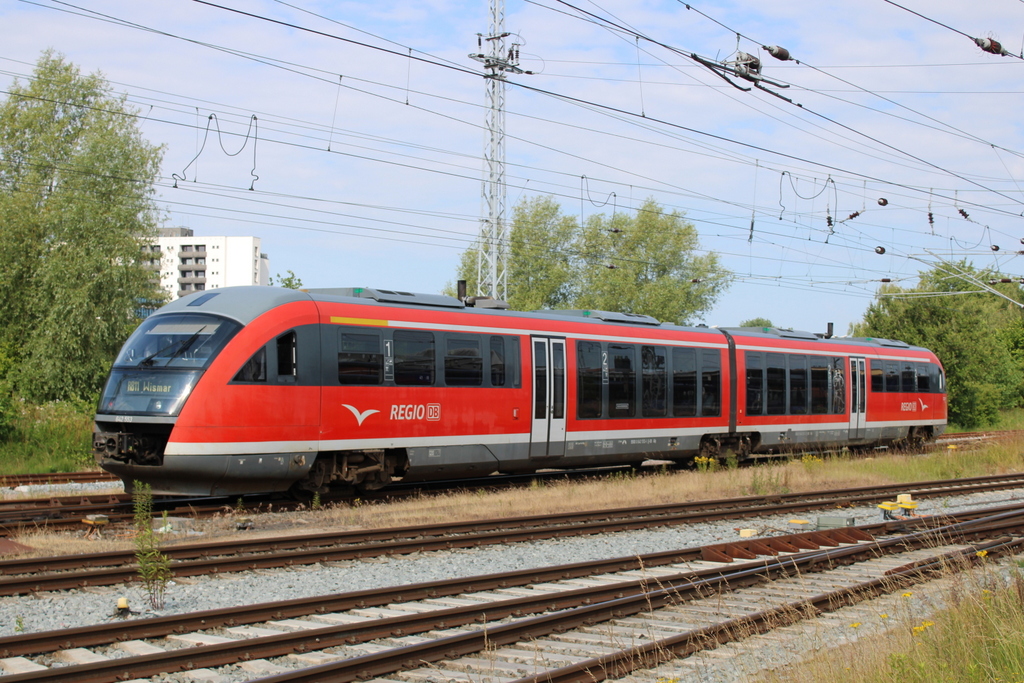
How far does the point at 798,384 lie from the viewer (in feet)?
80.4

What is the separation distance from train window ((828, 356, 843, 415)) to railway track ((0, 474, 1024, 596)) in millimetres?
8935

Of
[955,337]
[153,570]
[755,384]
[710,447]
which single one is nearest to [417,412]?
[153,570]

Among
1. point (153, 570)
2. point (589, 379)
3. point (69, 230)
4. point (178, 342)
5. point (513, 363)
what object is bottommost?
point (153, 570)

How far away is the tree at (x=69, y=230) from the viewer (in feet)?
112

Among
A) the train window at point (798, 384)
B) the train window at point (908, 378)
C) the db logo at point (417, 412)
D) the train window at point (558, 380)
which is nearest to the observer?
the db logo at point (417, 412)

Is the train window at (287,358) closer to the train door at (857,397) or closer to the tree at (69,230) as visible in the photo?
the train door at (857,397)

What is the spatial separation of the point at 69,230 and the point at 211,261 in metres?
97.0

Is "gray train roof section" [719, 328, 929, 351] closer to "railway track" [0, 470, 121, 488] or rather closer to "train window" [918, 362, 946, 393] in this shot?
"train window" [918, 362, 946, 393]

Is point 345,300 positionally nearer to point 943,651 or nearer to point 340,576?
point 340,576

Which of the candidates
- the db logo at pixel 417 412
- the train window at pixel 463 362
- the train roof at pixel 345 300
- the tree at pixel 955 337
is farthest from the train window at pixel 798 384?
the tree at pixel 955 337

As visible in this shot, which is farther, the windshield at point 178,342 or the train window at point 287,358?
the train window at point 287,358

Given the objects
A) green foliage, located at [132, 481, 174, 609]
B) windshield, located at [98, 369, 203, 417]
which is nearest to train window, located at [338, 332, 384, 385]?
windshield, located at [98, 369, 203, 417]

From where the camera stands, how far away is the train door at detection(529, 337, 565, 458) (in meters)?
17.9

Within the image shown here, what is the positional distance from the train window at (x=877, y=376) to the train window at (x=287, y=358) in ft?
61.3
